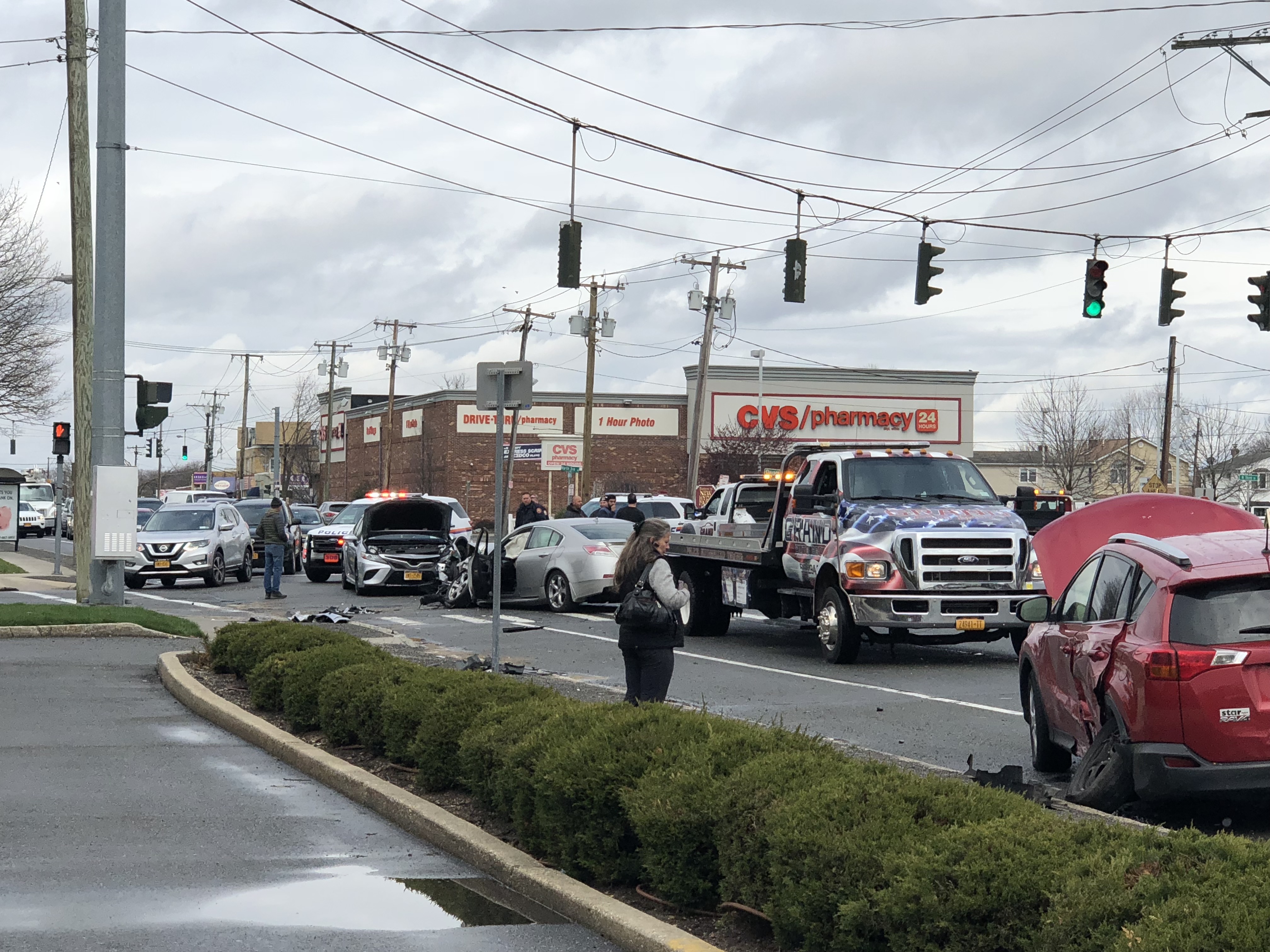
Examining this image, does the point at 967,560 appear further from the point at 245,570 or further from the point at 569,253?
the point at 245,570

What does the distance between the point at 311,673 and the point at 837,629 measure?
709 cm

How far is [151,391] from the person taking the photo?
21672mm

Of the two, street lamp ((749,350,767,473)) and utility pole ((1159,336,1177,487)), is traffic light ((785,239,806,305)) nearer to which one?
utility pole ((1159,336,1177,487))

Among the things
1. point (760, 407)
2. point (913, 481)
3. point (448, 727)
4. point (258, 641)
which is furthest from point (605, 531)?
point (760, 407)

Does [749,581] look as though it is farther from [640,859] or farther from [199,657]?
[640,859]

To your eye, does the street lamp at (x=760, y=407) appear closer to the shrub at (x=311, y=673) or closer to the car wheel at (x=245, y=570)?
the car wheel at (x=245, y=570)

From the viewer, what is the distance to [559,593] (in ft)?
78.8

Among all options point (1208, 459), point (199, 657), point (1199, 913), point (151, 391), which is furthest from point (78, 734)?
point (1208, 459)

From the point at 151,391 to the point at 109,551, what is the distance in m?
2.45

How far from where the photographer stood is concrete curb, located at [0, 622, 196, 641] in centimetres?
1844

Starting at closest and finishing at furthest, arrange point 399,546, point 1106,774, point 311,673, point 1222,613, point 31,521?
point 1222,613
point 1106,774
point 311,673
point 399,546
point 31,521

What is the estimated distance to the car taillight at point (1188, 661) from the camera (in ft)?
25.5

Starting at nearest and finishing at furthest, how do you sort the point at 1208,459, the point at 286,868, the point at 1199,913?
the point at 1199,913 < the point at 286,868 < the point at 1208,459

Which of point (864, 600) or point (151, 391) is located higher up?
point (151, 391)
